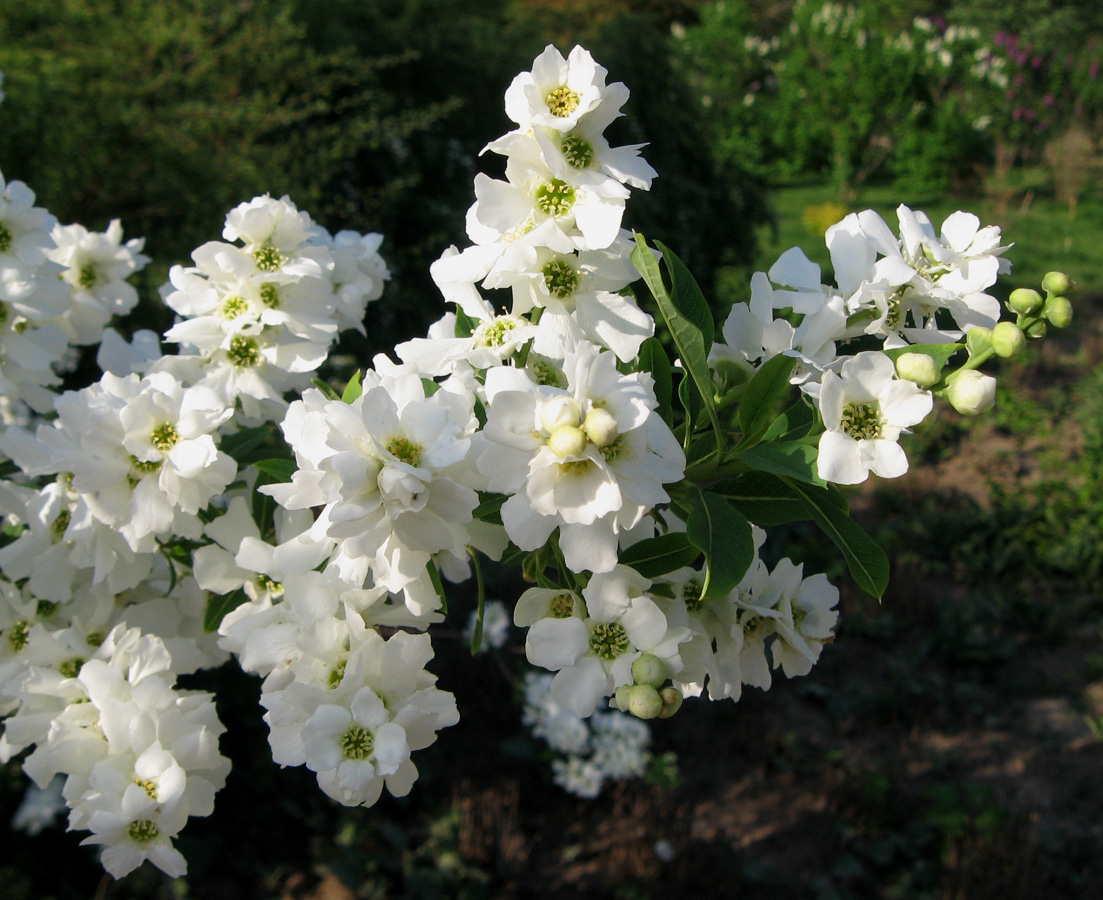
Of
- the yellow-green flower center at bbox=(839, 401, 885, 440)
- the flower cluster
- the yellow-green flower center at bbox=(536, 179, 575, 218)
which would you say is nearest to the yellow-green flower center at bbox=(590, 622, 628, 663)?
the yellow-green flower center at bbox=(839, 401, 885, 440)

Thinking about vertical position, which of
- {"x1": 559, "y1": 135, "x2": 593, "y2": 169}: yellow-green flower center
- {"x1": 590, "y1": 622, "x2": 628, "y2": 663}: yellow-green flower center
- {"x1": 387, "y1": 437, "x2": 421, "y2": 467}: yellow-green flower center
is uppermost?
{"x1": 559, "y1": 135, "x2": 593, "y2": 169}: yellow-green flower center

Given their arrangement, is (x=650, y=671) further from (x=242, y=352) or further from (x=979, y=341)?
(x=242, y=352)

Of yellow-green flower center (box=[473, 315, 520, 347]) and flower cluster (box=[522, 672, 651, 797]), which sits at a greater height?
yellow-green flower center (box=[473, 315, 520, 347])

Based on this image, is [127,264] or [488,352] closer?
[488,352]

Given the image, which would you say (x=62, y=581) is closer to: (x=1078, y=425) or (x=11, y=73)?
(x=11, y=73)

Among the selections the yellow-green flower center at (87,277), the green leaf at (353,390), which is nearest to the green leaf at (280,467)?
the green leaf at (353,390)

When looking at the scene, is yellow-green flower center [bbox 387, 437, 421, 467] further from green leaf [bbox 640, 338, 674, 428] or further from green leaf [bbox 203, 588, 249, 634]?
green leaf [bbox 203, 588, 249, 634]

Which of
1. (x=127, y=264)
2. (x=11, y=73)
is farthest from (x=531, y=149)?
(x=11, y=73)

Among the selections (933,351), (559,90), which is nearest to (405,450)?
(559,90)
